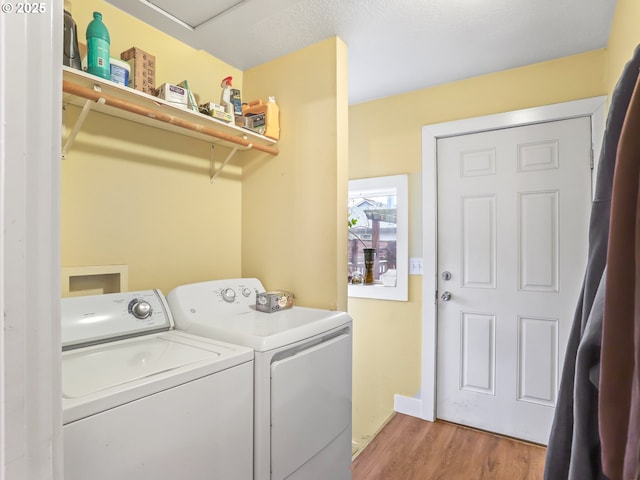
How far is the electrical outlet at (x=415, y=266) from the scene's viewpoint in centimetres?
256

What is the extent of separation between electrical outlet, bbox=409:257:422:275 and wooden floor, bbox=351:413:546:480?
104 centimetres

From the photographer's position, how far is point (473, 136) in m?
2.41

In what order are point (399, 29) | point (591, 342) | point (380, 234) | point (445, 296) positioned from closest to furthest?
point (591, 342) → point (399, 29) → point (445, 296) → point (380, 234)

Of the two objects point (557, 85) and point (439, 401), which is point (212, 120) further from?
point (439, 401)

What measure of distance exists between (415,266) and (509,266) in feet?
1.99

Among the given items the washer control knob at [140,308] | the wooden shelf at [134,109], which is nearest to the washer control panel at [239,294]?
the washer control knob at [140,308]

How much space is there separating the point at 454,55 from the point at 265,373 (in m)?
2.04

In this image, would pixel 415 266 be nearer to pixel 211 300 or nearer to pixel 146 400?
pixel 211 300

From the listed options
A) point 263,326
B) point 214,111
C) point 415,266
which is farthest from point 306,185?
point 415,266

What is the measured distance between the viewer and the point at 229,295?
1793 millimetres

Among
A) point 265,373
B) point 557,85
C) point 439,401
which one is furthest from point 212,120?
point 439,401

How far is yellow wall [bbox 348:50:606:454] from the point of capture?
89.9 inches

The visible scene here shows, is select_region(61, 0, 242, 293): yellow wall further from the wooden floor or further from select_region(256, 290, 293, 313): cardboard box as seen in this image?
the wooden floor

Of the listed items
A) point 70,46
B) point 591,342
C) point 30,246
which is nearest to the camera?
point 30,246
